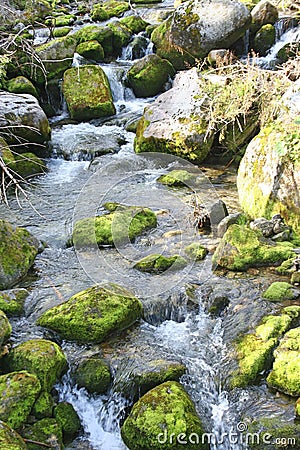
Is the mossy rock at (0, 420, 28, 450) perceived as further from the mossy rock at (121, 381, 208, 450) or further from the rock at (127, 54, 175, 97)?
the rock at (127, 54, 175, 97)

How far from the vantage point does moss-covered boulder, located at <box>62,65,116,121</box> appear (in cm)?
1291

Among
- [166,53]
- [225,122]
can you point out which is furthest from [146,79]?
[225,122]

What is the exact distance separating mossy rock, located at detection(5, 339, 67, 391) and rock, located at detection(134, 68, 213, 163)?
19.5ft

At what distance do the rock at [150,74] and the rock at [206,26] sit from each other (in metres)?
0.62

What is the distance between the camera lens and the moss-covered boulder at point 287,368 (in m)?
4.55

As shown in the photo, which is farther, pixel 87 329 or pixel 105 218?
pixel 105 218

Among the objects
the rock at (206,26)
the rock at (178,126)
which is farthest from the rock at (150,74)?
the rock at (178,126)

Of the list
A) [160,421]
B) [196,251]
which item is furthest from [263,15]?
[160,421]

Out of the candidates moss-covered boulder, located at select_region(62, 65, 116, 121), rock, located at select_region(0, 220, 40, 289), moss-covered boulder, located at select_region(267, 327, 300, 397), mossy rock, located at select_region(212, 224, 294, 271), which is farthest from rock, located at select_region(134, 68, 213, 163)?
moss-covered boulder, located at select_region(267, 327, 300, 397)

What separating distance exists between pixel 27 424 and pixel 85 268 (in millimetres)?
2954

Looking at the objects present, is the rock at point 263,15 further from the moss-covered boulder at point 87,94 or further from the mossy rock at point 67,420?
the mossy rock at point 67,420

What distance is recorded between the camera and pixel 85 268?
7062 millimetres

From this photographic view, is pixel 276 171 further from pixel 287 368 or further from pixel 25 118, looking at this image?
pixel 25 118

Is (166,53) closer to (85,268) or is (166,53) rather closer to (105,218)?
(105,218)
